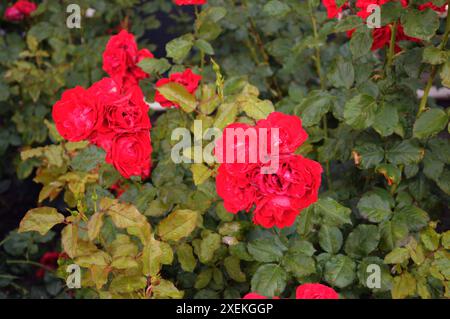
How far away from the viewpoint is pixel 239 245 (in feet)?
3.84

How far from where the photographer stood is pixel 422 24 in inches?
43.0

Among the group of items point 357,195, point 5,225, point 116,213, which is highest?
point 116,213

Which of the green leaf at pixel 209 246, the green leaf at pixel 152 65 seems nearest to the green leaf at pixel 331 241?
the green leaf at pixel 209 246

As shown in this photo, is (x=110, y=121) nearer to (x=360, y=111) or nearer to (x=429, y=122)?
(x=360, y=111)

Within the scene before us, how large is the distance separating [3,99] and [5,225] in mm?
665

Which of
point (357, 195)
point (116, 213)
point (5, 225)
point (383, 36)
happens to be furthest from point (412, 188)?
point (5, 225)

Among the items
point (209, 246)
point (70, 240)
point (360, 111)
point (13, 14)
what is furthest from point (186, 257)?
point (13, 14)

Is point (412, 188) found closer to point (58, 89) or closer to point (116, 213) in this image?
point (116, 213)

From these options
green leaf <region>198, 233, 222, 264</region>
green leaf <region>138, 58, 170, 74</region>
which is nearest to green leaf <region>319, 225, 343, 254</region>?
green leaf <region>198, 233, 222, 264</region>

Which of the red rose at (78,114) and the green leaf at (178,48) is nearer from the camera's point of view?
the red rose at (78,114)

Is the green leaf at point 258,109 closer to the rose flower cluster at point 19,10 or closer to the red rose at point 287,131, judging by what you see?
the red rose at point 287,131

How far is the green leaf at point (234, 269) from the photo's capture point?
1223 mm

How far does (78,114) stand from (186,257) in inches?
14.7

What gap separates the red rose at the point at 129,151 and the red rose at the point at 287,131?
0.26 metres
